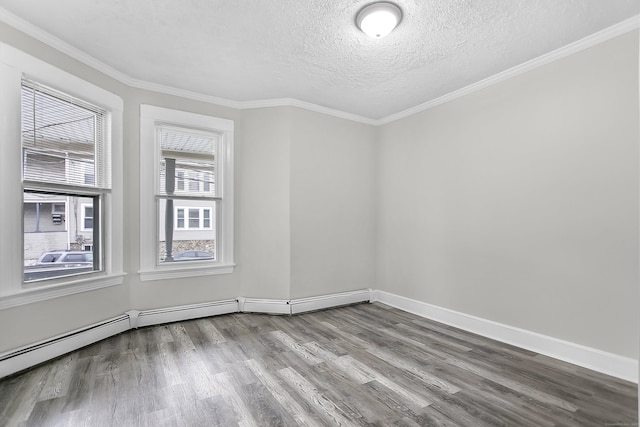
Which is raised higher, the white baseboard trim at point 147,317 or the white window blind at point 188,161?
the white window blind at point 188,161

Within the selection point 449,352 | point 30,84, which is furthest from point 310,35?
point 449,352

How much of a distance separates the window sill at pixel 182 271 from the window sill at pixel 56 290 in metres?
0.27

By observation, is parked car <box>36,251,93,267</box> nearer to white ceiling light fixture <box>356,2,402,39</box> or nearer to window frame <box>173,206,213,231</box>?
window frame <box>173,206,213,231</box>

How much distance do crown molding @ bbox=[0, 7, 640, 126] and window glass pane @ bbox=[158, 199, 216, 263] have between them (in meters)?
1.29

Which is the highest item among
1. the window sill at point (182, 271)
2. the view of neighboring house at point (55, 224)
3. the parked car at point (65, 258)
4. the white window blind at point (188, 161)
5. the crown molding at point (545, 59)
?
the crown molding at point (545, 59)

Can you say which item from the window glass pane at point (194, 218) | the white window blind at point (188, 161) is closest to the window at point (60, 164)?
the white window blind at point (188, 161)

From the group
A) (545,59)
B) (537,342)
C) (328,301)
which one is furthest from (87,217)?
(545,59)

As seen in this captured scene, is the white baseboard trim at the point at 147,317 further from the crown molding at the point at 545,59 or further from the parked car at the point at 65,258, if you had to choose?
the crown molding at the point at 545,59

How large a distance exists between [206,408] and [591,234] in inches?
126

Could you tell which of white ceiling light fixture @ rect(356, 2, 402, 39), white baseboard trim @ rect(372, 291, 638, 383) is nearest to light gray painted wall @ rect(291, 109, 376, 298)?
white baseboard trim @ rect(372, 291, 638, 383)

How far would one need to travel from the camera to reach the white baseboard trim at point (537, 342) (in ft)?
7.95

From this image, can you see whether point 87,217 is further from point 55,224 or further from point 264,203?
point 264,203

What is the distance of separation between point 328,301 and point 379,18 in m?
3.31

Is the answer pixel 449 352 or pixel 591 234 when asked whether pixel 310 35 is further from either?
pixel 449 352
